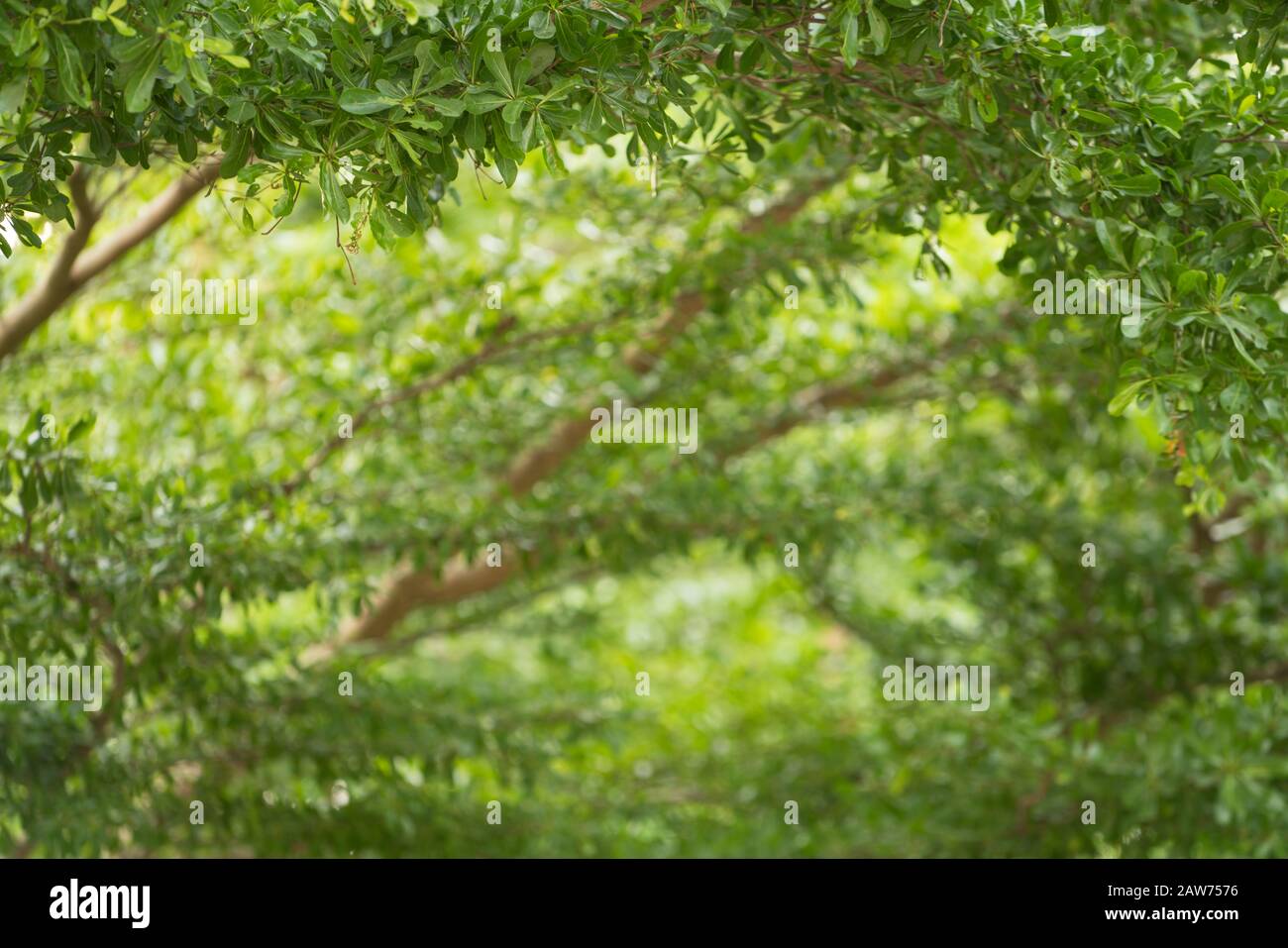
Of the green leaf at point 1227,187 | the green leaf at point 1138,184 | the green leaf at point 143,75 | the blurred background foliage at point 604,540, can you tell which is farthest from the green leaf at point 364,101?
the green leaf at point 1227,187

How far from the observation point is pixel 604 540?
11.6 ft

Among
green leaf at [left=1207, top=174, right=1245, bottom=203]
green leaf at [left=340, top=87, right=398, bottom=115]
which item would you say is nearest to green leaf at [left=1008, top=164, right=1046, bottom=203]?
green leaf at [left=1207, top=174, right=1245, bottom=203]

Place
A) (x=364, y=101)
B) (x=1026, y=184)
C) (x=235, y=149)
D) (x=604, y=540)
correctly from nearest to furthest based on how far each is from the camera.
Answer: (x=364, y=101)
(x=235, y=149)
(x=1026, y=184)
(x=604, y=540)

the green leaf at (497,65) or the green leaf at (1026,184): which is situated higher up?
the green leaf at (497,65)

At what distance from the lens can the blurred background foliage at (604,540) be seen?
9.94ft

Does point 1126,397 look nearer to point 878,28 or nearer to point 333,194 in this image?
point 878,28

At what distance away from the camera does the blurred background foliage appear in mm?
3029

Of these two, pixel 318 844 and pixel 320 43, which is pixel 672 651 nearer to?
pixel 318 844

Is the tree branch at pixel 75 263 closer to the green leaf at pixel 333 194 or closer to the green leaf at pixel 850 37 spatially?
the green leaf at pixel 333 194

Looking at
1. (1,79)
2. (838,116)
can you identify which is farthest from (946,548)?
(1,79)

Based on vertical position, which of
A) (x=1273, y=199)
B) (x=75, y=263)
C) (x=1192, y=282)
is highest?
(x=75, y=263)

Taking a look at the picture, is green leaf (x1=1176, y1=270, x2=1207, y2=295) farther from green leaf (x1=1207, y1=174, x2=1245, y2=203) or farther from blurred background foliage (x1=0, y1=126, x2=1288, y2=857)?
blurred background foliage (x1=0, y1=126, x2=1288, y2=857)

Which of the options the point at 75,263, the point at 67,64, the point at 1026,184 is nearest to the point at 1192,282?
the point at 1026,184

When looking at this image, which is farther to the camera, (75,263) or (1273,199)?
(75,263)
